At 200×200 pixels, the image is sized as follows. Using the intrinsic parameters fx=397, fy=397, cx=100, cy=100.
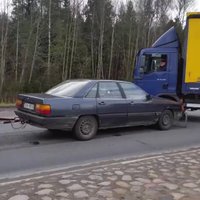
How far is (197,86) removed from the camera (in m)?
13.0

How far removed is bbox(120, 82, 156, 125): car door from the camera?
9970 millimetres

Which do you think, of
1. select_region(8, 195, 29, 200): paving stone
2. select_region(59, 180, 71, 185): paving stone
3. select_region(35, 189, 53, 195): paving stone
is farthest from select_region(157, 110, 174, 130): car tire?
select_region(8, 195, 29, 200): paving stone

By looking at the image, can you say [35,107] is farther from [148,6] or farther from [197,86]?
[148,6]

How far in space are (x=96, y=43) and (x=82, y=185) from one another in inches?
1723

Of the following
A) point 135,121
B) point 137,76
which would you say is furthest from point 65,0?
point 135,121

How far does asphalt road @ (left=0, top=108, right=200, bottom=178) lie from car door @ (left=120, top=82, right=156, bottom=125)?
0.37 meters

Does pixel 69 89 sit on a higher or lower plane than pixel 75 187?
higher

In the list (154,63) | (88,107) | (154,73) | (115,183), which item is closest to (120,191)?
(115,183)

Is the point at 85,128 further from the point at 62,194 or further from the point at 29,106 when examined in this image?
the point at 62,194

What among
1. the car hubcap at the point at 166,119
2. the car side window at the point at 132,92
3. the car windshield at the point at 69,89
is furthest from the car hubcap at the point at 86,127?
the car hubcap at the point at 166,119

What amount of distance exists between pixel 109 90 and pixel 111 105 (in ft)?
1.38

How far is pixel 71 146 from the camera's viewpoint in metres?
8.39

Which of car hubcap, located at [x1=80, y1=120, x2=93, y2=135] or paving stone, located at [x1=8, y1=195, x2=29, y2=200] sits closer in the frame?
paving stone, located at [x1=8, y1=195, x2=29, y2=200]

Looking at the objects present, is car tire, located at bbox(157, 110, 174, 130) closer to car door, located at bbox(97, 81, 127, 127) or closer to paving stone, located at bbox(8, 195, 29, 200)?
car door, located at bbox(97, 81, 127, 127)
